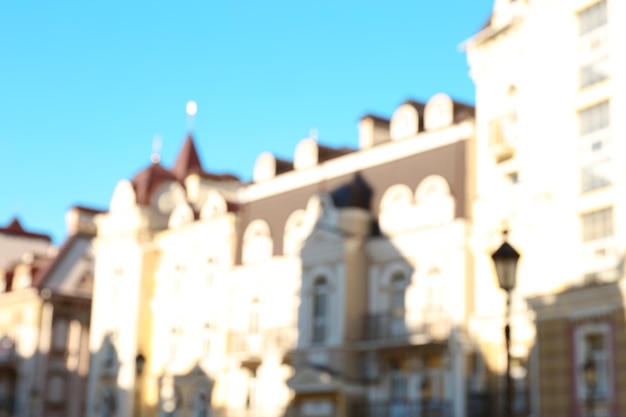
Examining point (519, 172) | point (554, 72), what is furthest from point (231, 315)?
point (554, 72)

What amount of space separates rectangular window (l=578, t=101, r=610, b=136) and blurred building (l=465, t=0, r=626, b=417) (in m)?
0.03

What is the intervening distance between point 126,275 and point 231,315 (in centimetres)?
750

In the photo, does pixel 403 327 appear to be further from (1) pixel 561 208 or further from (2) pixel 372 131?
(1) pixel 561 208

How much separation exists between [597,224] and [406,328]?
27.7 feet

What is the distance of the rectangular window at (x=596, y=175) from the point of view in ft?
89.1

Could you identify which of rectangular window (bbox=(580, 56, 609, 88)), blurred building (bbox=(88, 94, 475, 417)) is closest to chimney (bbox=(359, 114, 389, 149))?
blurred building (bbox=(88, 94, 475, 417))

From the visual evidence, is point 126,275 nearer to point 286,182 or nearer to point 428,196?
point 286,182

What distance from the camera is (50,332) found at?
53812mm

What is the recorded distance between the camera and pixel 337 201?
3691 cm

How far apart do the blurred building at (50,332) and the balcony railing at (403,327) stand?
23795 millimetres

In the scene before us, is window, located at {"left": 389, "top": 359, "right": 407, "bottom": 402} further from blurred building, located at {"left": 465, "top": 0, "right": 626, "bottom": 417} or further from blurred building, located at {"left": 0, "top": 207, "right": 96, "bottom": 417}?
blurred building, located at {"left": 0, "top": 207, "right": 96, "bottom": 417}

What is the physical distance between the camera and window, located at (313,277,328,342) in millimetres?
36219

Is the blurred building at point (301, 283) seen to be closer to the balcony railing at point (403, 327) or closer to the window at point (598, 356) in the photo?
the balcony railing at point (403, 327)

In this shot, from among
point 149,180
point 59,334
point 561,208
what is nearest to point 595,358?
point 561,208
